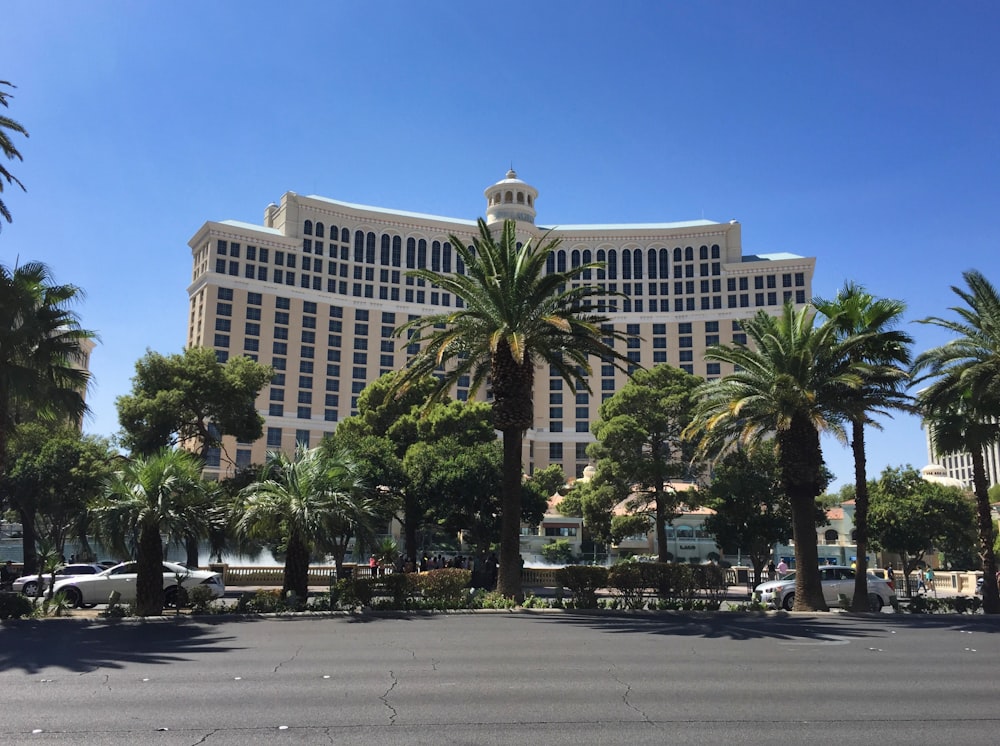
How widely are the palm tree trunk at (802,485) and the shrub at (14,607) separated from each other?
22.1 meters

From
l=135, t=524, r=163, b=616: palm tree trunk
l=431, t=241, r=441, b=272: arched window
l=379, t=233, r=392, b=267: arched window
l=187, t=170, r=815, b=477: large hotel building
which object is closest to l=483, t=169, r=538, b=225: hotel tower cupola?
l=187, t=170, r=815, b=477: large hotel building

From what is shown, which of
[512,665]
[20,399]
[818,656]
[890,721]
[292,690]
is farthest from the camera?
[20,399]

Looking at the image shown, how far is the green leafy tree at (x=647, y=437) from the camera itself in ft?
138

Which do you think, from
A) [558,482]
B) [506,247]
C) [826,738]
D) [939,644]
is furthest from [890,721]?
[558,482]

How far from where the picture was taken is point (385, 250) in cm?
12088

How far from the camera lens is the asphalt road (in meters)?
9.20

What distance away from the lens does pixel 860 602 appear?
87.5 feet

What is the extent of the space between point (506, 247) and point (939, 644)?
1619 cm

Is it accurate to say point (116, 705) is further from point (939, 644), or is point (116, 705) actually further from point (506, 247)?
point (506, 247)

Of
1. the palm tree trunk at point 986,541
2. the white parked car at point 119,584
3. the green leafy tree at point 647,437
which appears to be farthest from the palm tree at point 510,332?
the green leafy tree at point 647,437

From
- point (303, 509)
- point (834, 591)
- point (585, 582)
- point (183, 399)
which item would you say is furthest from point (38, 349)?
point (834, 591)

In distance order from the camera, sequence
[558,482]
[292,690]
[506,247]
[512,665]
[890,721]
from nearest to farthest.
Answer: [890,721] < [292,690] < [512,665] < [506,247] < [558,482]

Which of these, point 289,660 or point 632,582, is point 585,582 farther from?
point 289,660

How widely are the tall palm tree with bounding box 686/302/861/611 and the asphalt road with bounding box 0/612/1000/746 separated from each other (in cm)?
700
